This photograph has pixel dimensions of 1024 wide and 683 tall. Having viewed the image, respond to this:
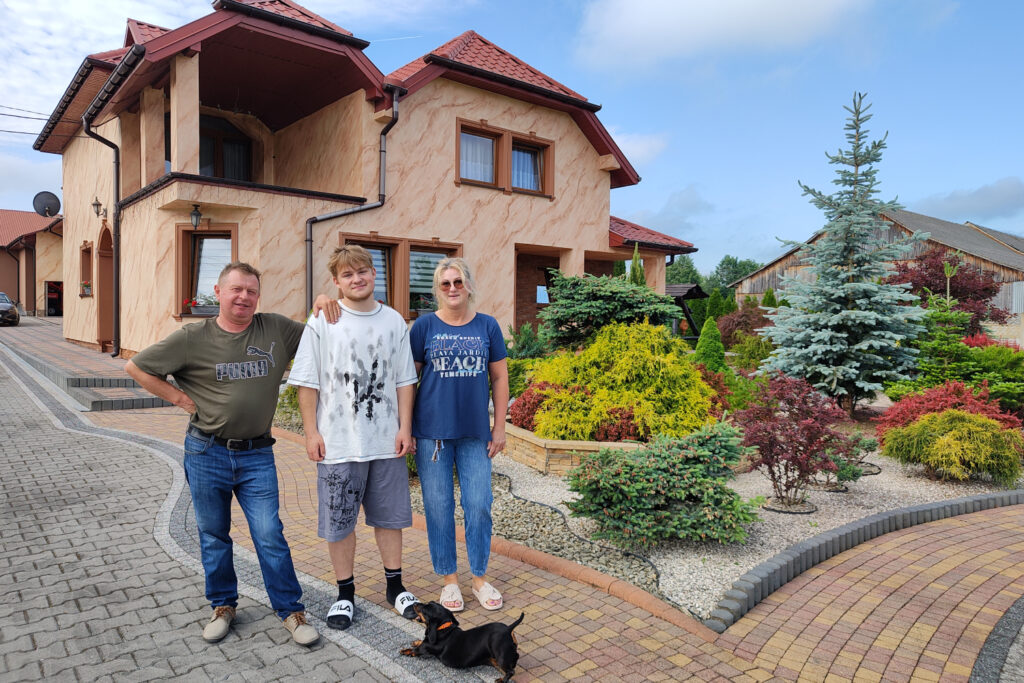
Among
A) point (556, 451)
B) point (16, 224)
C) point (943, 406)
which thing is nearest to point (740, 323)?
point (943, 406)

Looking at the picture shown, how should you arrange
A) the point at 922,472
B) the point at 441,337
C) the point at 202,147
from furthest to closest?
the point at 202,147 → the point at 922,472 → the point at 441,337

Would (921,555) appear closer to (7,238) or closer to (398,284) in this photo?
(398,284)

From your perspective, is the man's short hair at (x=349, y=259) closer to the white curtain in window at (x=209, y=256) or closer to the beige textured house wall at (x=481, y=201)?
the beige textured house wall at (x=481, y=201)

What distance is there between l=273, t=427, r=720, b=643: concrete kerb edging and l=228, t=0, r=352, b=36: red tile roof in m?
11.1

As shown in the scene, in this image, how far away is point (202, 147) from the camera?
15.2 m

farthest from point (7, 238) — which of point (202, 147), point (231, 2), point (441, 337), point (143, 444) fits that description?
point (441, 337)

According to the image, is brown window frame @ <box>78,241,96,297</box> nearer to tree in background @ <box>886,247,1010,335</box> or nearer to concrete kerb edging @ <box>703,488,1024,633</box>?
concrete kerb edging @ <box>703,488,1024,633</box>

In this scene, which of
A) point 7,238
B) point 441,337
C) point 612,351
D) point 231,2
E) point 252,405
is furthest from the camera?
point 7,238

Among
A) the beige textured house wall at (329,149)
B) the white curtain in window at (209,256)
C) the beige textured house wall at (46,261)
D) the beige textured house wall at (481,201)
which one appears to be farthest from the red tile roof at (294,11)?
the beige textured house wall at (46,261)

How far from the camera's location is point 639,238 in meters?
18.0

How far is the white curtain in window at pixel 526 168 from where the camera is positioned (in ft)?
53.0

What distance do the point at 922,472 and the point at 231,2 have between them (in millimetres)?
12811

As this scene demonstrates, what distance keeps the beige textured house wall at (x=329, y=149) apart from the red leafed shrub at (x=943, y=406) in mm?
10303

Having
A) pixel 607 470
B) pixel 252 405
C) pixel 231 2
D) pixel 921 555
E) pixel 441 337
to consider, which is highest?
pixel 231 2
